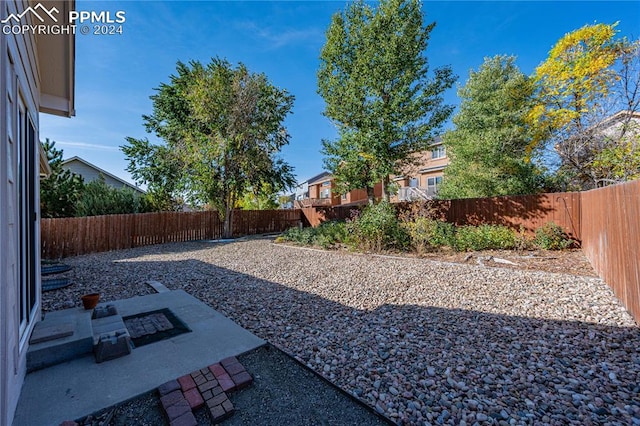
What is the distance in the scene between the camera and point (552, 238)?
309 inches

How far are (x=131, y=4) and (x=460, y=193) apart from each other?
14.2 metres

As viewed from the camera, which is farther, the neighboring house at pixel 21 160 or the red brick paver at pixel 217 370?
the red brick paver at pixel 217 370

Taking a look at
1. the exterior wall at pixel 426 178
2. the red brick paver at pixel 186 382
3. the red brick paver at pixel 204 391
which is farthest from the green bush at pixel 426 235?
the exterior wall at pixel 426 178

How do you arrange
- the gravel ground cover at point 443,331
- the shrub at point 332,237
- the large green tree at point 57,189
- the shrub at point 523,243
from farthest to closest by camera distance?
the large green tree at point 57,189 → the shrub at point 332,237 → the shrub at point 523,243 → the gravel ground cover at point 443,331

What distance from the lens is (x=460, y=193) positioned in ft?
44.7

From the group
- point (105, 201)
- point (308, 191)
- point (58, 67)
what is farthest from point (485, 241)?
point (308, 191)

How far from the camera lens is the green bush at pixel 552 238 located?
306 inches

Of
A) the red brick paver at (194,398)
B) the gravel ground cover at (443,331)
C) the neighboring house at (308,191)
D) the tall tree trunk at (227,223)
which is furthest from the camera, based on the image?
the neighboring house at (308,191)

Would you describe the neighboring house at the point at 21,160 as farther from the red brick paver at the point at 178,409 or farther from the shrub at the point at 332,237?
the shrub at the point at 332,237

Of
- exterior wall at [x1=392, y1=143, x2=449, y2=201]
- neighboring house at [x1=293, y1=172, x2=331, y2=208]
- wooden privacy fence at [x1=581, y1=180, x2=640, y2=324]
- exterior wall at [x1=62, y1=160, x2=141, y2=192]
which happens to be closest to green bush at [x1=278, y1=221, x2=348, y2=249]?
wooden privacy fence at [x1=581, y1=180, x2=640, y2=324]

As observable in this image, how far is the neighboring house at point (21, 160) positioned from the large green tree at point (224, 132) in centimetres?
778

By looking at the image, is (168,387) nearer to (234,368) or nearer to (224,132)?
(234,368)

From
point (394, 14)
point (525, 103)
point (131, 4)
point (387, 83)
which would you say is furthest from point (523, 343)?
point (525, 103)

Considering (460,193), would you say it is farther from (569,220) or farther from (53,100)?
(53,100)
